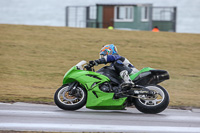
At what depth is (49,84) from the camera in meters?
15.4

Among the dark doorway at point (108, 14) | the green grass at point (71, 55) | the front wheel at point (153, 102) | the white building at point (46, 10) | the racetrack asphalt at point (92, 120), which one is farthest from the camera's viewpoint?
the white building at point (46, 10)

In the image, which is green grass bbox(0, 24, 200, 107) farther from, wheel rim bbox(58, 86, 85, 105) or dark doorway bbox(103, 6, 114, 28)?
dark doorway bbox(103, 6, 114, 28)

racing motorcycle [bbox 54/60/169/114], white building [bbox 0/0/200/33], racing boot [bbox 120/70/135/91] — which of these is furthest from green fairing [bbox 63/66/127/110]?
white building [bbox 0/0/200/33]

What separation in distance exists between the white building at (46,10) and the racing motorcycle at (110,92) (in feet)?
83.7

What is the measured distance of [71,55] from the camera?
20125mm

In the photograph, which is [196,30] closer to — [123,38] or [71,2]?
[71,2]

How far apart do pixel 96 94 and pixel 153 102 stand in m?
1.26

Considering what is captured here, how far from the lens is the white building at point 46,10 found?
35406mm

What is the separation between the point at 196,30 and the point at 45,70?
20.9 m

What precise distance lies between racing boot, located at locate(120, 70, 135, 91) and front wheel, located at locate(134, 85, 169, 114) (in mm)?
311

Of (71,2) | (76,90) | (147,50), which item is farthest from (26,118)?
(71,2)

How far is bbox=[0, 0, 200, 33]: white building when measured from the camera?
3541cm

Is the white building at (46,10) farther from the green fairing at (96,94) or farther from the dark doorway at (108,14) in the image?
the green fairing at (96,94)

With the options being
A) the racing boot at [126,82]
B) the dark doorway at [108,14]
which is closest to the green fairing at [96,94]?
the racing boot at [126,82]
